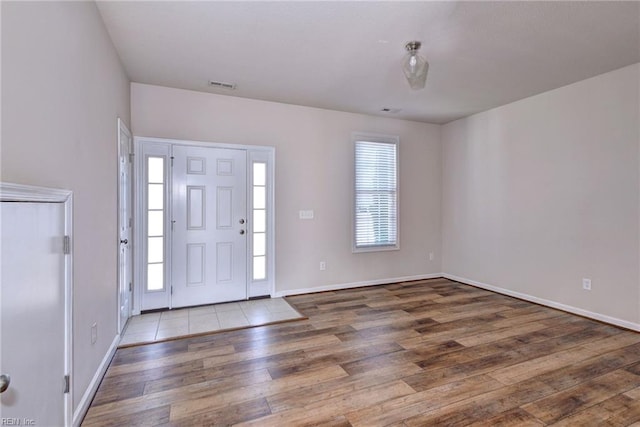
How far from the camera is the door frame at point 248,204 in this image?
367 cm

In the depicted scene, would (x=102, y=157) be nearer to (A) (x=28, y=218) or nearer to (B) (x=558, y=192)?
(A) (x=28, y=218)

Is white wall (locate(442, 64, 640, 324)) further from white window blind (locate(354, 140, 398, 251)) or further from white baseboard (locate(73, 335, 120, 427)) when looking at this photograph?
white baseboard (locate(73, 335, 120, 427))

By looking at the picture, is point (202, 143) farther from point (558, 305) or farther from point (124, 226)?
point (558, 305)

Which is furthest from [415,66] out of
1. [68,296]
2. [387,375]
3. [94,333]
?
[94,333]

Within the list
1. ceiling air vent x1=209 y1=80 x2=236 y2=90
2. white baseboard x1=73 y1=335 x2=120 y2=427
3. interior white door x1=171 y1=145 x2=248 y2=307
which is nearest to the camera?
white baseboard x1=73 y1=335 x2=120 y2=427

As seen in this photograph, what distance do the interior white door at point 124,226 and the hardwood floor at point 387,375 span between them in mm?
714

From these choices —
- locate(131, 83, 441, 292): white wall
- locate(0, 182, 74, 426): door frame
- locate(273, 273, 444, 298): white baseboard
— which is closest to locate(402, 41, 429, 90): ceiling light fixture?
locate(131, 83, 441, 292): white wall

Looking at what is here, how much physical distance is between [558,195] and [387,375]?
10.3 feet

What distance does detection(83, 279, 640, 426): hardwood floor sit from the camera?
6.29ft

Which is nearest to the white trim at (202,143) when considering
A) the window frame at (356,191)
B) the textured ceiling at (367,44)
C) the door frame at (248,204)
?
the door frame at (248,204)

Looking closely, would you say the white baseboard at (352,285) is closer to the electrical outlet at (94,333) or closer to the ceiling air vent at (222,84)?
the electrical outlet at (94,333)

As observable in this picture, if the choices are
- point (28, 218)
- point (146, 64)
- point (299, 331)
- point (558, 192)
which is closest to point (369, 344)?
point (299, 331)

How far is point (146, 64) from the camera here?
3.19 meters

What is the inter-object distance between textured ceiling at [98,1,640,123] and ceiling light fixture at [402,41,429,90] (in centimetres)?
8
